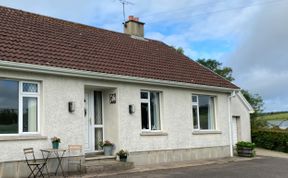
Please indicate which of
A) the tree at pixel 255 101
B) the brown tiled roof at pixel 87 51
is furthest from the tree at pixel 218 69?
the brown tiled roof at pixel 87 51

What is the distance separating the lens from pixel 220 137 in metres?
19.5

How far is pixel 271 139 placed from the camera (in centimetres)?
2506

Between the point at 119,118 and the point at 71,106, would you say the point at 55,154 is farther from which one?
the point at 119,118

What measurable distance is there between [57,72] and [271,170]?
8466mm

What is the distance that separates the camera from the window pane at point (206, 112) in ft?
62.1

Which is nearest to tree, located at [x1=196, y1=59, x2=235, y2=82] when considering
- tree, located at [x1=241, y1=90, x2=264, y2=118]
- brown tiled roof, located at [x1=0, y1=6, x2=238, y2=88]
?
tree, located at [x1=241, y1=90, x2=264, y2=118]

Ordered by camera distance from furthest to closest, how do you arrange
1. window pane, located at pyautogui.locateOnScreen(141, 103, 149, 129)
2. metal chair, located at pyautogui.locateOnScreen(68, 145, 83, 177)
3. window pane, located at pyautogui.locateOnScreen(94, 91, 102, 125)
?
window pane, located at pyautogui.locateOnScreen(141, 103, 149, 129)
window pane, located at pyautogui.locateOnScreen(94, 91, 102, 125)
metal chair, located at pyautogui.locateOnScreen(68, 145, 83, 177)

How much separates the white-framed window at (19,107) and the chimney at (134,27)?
32.0ft

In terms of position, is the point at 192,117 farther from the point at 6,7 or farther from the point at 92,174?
the point at 6,7

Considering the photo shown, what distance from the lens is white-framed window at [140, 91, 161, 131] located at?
16.3 metres

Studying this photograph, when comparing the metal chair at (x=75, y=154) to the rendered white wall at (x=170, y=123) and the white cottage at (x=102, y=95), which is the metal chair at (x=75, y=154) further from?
the rendered white wall at (x=170, y=123)

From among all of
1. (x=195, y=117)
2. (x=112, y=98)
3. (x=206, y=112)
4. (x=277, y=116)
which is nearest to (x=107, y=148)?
(x=112, y=98)

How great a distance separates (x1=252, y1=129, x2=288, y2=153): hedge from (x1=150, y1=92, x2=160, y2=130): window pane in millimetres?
10927

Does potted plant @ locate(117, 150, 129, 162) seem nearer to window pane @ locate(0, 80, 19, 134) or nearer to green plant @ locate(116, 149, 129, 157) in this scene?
green plant @ locate(116, 149, 129, 157)
